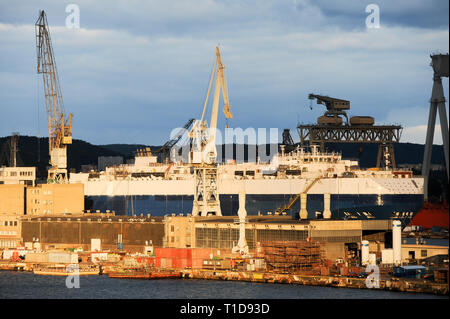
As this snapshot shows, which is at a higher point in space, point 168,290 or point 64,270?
point 64,270

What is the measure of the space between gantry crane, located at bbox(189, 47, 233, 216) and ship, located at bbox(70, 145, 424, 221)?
9185 millimetres

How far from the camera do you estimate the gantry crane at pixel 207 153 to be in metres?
113

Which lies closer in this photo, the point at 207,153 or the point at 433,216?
the point at 433,216

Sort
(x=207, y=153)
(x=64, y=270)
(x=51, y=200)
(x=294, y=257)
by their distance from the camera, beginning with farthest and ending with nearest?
(x=51, y=200) < (x=207, y=153) < (x=64, y=270) < (x=294, y=257)

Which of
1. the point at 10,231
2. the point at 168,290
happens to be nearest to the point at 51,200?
the point at 10,231

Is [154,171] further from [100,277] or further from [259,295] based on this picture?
[259,295]

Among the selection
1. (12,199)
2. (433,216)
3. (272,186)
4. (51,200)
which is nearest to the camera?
(433,216)

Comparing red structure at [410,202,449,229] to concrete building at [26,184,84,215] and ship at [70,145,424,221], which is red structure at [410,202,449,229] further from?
concrete building at [26,184,84,215]

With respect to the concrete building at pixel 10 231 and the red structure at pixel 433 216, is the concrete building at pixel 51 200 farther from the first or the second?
the red structure at pixel 433 216

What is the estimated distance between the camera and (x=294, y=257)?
283 feet

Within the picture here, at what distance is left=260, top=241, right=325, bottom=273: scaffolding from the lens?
86.1 meters

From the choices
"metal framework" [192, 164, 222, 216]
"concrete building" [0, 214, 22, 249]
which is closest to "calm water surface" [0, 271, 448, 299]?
"concrete building" [0, 214, 22, 249]

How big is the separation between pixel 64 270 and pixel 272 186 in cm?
4599

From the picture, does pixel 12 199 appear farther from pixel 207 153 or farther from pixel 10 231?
pixel 207 153
